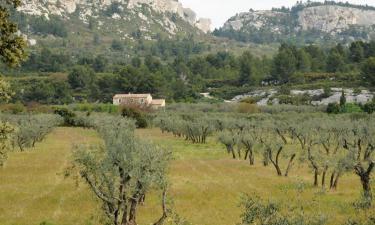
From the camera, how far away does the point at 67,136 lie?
93875 millimetres

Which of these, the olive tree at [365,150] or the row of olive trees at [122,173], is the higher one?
the row of olive trees at [122,173]

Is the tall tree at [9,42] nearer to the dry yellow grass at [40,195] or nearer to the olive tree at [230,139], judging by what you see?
the dry yellow grass at [40,195]

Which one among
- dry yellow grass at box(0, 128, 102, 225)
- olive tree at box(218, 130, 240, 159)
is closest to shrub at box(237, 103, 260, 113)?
olive tree at box(218, 130, 240, 159)

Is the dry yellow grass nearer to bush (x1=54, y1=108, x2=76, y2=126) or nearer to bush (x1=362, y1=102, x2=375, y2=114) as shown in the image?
bush (x1=54, y1=108, x2=76, y2=126)

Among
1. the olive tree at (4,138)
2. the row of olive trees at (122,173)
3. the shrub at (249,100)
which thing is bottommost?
the shrub at (249,100)

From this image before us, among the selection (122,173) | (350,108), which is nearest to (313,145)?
(122,173)

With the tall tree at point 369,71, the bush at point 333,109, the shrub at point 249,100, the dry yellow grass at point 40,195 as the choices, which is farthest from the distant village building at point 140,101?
the dry yellow grass at point 40,195

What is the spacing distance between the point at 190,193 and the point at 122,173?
1442cm

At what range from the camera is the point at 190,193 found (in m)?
38.5

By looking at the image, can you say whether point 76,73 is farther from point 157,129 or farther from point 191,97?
point 157,129

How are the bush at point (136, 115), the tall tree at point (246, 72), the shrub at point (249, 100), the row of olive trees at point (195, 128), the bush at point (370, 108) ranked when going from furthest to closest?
the tall tree at point (246, 72), the shrub at point (249, 100), the bush at point (370, 108), the bush at point (136, 115), the row of olive trees at point (195, 128)

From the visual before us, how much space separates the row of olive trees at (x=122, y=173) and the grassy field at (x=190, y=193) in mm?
2116

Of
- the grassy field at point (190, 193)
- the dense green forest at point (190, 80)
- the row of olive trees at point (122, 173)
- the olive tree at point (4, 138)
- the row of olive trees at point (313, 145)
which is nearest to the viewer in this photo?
the olive tree at point (4, 138)

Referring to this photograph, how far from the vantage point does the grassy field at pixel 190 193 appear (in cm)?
3036
